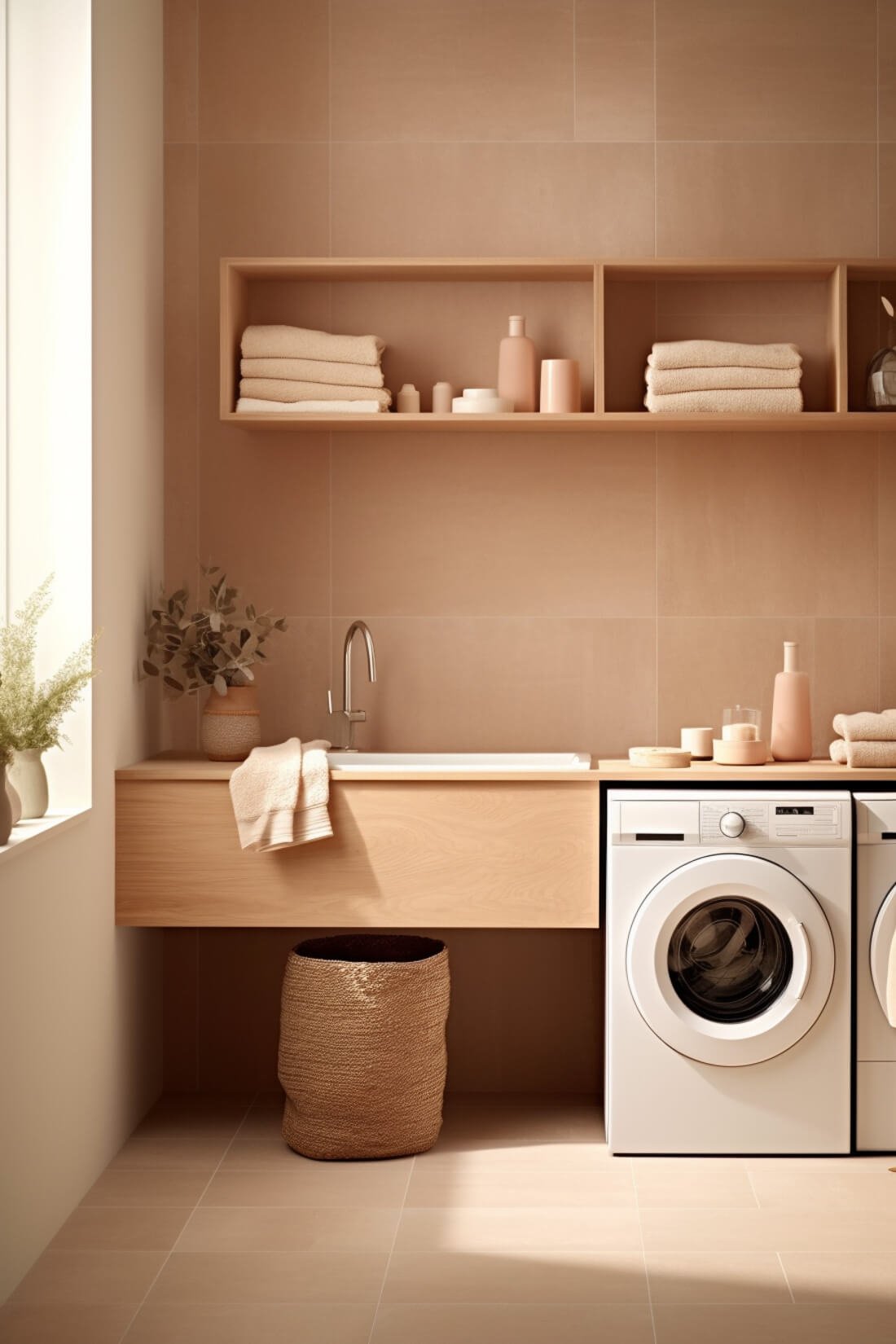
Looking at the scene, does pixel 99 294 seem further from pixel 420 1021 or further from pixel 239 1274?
pixel 239 1274

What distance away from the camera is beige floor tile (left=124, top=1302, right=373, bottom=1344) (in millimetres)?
2053

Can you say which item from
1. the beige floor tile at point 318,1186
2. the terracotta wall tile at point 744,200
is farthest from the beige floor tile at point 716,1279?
the terracotta wall tile at point 744,200

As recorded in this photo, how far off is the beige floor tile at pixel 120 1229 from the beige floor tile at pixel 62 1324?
8.4 inches

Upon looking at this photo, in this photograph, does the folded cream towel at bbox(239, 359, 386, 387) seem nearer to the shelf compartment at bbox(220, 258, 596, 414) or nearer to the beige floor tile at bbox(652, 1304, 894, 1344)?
the shelf compartment at bbox(220, 258, 596, 414)

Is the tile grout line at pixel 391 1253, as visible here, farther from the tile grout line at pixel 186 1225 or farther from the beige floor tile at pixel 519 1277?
the tile grout line at pixel 186 1225

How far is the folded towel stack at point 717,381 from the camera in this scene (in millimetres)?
3025

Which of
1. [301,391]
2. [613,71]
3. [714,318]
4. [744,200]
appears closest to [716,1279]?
[301,391]

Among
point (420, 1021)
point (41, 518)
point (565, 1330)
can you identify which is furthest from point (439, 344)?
point (565, 1330)

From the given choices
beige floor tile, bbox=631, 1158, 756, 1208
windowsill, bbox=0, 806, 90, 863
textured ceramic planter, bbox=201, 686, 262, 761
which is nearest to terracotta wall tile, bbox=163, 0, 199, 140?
textured ceramic planter, bbox=201, 686, 262, 761

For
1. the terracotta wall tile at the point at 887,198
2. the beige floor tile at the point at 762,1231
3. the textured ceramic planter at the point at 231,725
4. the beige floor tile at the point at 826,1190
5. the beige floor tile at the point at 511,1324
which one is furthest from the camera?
the terracotta wall tile at the point at 887,198

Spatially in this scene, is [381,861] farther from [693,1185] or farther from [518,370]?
[518,370]

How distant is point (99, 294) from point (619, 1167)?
6.90ft

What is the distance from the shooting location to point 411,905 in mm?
2834

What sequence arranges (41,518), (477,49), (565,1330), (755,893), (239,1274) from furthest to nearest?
(477,49) < (755,893) < (41,518) < (239,1274) < (565,1330)
